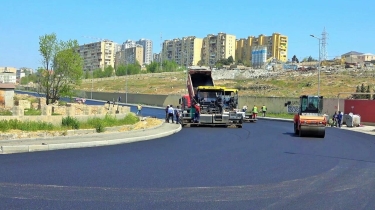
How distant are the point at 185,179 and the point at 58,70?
3571 cm

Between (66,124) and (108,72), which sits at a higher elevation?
(108,72)

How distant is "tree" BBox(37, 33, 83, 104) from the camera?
141 ft

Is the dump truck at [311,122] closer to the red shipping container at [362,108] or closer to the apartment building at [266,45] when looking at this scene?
the red shipping container at [362,108]

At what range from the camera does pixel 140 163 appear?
13.0 meters

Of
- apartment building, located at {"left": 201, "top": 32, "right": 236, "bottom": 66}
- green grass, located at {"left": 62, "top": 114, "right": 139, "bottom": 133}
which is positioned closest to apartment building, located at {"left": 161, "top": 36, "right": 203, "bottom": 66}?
apartment building, located at {"left": 201, "top": 32, "right": 236, "bottom": 66}

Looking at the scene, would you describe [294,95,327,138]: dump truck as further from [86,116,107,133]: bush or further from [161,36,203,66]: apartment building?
[161,36,203,66]: apartment building

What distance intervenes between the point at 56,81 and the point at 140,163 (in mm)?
33183

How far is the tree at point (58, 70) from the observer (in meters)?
43.0

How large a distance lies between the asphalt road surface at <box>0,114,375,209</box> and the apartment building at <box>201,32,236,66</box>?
161 meters

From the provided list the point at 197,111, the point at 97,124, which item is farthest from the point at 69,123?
the point at 197,111

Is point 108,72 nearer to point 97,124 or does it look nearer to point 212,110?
point 212,110

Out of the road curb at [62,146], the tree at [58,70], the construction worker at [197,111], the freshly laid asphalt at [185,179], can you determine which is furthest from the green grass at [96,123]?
the tree at [58,70]

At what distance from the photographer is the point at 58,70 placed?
43531 mm

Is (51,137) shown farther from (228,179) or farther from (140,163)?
(228,179)
